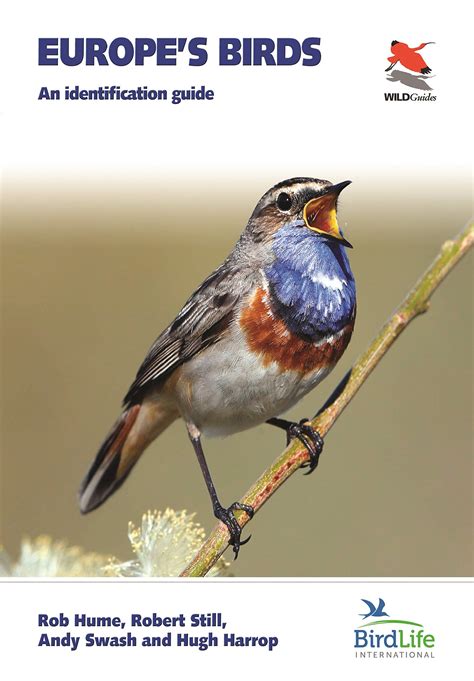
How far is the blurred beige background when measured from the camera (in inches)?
209

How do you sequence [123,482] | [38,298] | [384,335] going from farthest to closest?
[38,298] → [123,482] → [384,335]

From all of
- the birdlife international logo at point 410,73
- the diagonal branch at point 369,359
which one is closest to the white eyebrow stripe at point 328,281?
the diagonal branch at point 369,359

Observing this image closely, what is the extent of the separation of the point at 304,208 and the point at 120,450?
2044 mm

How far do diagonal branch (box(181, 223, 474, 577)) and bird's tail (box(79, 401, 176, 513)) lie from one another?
5.14 ft

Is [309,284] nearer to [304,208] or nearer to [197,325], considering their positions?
[304,208]

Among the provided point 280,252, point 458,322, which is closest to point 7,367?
point 280,252

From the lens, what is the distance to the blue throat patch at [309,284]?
4.69 m

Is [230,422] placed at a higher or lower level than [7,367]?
lower

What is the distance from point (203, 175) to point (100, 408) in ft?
8.32

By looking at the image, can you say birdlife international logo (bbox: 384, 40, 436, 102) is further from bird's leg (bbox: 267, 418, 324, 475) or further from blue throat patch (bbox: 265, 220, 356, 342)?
bird's leg (bbox: 267, 418, 324, 475)

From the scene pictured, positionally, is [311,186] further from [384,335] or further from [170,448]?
[170,448]

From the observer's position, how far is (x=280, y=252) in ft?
15.8
